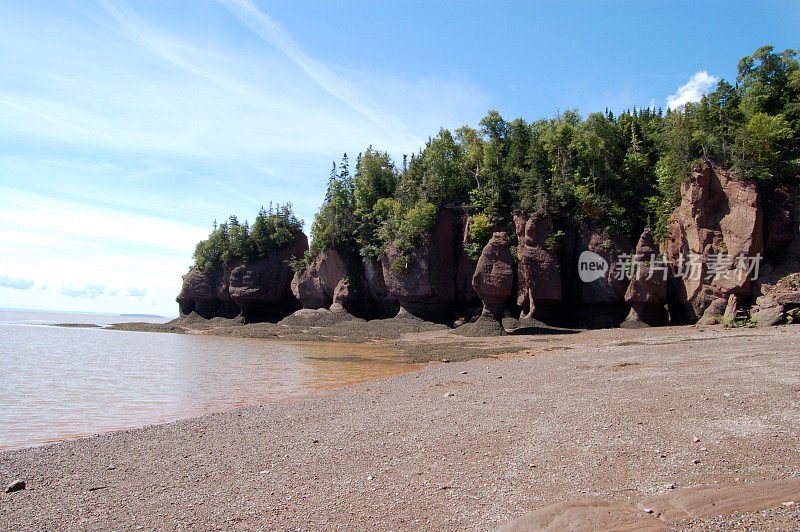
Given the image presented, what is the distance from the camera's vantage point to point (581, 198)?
3212 centimetres

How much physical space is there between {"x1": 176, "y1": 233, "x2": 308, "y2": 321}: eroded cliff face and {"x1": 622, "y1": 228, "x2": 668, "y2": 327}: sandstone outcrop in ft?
111

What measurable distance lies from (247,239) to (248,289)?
5.87 meters

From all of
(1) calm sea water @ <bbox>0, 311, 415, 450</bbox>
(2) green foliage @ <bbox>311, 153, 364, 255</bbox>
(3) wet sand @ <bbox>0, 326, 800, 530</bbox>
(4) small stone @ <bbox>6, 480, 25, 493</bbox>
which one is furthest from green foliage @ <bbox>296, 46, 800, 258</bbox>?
(4) small stone @ <bbox>6, 480, 25, 493</bbox>

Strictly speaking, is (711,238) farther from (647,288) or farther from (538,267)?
(538,267)

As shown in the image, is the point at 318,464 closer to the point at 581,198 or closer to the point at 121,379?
the point at 121,379

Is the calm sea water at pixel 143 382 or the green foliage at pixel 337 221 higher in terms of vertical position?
the green foliage at pixel 337 221

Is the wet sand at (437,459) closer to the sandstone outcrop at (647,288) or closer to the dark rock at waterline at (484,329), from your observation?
the sandstone outcrop at (647,288)

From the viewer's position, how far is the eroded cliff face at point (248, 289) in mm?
49062

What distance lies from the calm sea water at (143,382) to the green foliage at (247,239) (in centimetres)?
2600

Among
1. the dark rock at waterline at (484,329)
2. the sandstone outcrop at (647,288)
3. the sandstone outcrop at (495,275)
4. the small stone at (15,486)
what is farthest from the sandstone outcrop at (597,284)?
the small stone at (15,486)

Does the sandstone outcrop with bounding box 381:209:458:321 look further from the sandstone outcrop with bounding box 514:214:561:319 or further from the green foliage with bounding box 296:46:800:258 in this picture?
the sandstone outcrop with bounding box 514:214:561:319

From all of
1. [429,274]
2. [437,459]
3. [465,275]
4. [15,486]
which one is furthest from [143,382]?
[465,275]

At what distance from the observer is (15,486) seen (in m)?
5.70

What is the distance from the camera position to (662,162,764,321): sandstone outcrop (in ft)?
80.7
